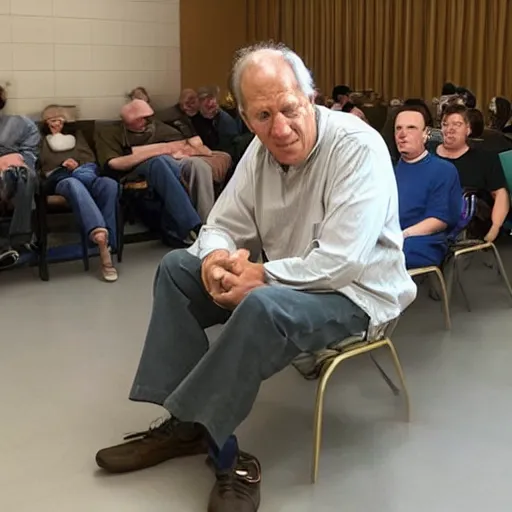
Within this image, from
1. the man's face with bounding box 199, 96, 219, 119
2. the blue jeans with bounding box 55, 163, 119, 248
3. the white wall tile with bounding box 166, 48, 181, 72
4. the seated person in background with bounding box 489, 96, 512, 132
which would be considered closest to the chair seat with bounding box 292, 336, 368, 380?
the blue jeans with bounding box 55, 163, 119, 248

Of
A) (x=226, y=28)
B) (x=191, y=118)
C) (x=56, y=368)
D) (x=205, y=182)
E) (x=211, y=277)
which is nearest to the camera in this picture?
(x=211, y=277)

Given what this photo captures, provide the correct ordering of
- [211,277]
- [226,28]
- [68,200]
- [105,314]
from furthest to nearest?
1. [226,28]
2. [68,200]
3. [105,314]
4. [211,277]

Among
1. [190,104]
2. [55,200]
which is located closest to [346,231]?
[55,200]

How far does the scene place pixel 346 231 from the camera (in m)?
2.07

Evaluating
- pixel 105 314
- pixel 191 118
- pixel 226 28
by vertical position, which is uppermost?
pixel 226 28

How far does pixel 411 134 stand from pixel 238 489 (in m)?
1.81

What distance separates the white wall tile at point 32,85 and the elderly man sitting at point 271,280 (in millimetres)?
3545

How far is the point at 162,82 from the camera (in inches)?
245

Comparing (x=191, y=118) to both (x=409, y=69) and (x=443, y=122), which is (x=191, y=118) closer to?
(x=409, y=69)

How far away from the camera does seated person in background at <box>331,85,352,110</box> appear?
20.3 feet

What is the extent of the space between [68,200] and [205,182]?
0.91m

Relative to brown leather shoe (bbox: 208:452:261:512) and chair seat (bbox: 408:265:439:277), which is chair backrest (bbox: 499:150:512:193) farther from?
brown leather shoe (bbox: 208:452:261:512)

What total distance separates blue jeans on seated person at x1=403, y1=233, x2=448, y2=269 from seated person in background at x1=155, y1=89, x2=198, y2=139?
2683mm

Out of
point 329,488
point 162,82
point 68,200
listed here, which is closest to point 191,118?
point 162,82
